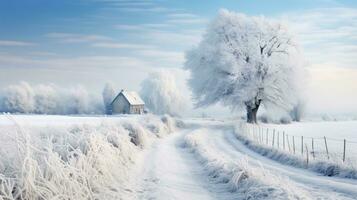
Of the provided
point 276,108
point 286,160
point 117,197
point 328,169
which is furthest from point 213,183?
point 276,108

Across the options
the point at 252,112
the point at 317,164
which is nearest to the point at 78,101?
the point at 252,112

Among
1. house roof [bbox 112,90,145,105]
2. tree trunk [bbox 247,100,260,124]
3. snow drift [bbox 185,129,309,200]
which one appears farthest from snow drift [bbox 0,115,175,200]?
house roof [bbox 112,90,145,105]

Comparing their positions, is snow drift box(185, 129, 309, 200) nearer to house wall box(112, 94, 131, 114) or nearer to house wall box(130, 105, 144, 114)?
house wall box(130, 105, 144, 114)

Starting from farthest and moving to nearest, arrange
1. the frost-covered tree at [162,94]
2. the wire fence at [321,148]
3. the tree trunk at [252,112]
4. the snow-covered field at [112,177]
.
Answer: the frost-covered tree at [162,94]
the tree trunk at [252,112]
the wire fence at [321,148]
the snow-covered field at [112,177]

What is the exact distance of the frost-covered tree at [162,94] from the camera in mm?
103000

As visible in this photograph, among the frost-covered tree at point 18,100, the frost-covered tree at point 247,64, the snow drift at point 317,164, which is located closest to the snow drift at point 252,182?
the snow drift at point 317,164

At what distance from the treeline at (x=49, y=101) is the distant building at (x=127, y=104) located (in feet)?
62.4

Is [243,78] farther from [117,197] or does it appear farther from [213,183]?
[117,197]

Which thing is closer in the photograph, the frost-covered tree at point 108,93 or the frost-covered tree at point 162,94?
the frost-covered tree at point 162,94

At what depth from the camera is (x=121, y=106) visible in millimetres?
94750

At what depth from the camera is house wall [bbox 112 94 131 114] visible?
9328cm

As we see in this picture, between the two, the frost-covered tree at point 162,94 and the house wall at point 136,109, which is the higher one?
the frost-covered tree at point 162,94

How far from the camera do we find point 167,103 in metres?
103

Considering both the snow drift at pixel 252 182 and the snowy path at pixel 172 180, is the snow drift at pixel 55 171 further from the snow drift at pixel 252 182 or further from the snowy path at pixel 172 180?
the snow drift at pixel 252 182
